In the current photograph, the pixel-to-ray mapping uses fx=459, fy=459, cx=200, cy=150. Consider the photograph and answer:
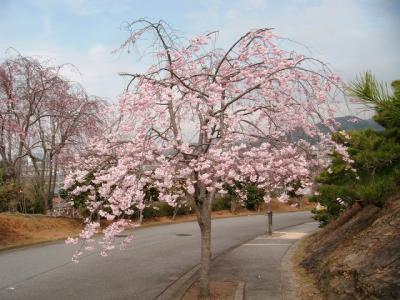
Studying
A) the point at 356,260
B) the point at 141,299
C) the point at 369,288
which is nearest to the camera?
the point at 369,288

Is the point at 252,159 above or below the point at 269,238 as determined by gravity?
above

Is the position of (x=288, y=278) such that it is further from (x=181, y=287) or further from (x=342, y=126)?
(x=342, y=126)

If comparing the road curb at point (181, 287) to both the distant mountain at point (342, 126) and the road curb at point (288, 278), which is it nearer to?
the road curb at point (288, 278)

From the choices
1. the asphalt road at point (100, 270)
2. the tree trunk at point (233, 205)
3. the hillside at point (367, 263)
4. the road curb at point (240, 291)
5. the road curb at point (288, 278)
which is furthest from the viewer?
the tree trunk at point (233, 205)

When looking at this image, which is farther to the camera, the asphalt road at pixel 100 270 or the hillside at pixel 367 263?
the asphalt road at pixel 100 270

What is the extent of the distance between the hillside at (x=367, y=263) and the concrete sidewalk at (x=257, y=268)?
93 centimetres

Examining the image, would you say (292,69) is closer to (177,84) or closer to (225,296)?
(177,84)

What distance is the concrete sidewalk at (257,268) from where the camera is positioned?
30.5 ft

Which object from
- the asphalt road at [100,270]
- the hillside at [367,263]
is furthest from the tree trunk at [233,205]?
the hillside at [367,263]

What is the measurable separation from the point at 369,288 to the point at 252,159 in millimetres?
3202

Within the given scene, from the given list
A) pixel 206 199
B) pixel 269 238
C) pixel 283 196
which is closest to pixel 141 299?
pixel 206 199

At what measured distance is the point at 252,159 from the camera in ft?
29.0

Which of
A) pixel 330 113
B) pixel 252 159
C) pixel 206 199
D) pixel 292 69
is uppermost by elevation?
pixel 292 69

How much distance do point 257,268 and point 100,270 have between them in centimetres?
421
